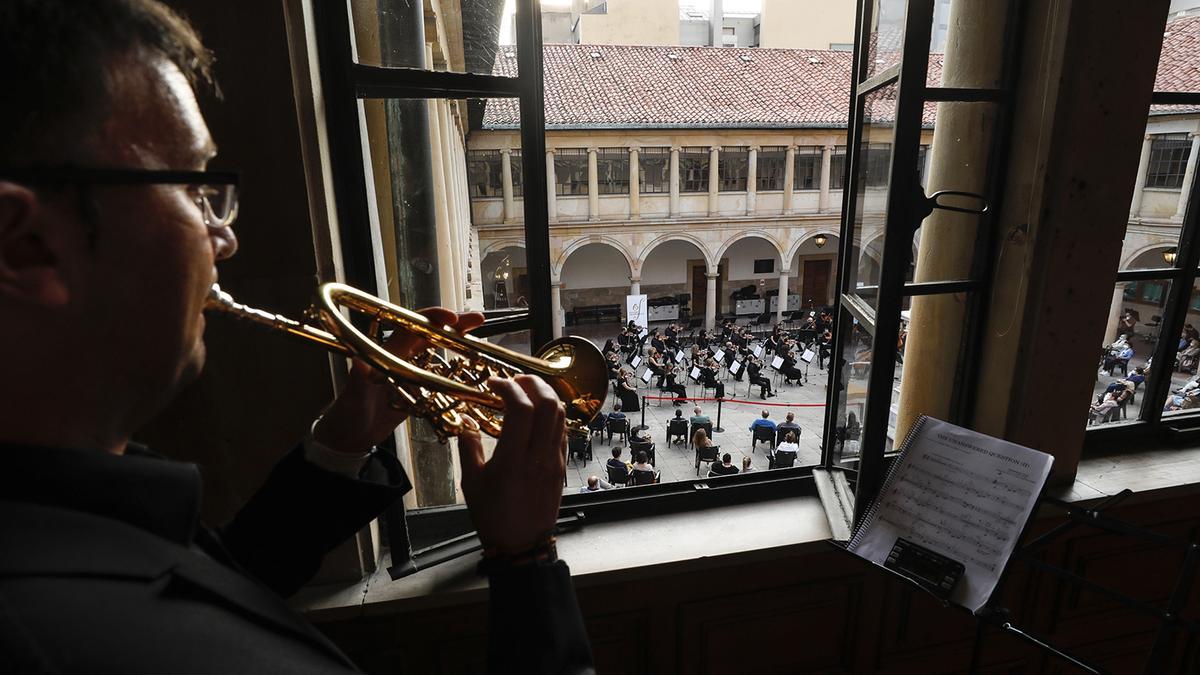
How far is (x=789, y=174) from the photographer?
2138cm

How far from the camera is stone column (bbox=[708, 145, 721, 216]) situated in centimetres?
2055

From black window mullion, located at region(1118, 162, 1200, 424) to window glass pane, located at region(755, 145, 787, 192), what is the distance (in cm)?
1962

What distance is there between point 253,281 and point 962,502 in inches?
69.3

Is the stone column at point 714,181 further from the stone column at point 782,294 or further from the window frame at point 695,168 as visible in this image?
the stone column at point 782,294

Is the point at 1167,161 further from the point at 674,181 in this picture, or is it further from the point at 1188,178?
the point at 674,181

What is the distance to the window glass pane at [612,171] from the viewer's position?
19.5 metres

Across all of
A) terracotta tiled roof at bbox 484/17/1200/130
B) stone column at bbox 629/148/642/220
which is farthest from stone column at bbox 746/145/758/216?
stone column at bbox 629/148/642/220

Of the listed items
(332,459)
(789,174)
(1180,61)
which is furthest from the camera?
(789,174)

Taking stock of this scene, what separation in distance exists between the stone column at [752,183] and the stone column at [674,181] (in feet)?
8.57

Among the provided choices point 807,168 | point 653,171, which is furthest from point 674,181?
point 807,168

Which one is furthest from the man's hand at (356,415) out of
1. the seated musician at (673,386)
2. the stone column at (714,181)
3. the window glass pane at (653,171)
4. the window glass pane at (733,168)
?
the window glass pane at (733,168)

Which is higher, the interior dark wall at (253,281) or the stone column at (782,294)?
the interior dark wall at (253,281)

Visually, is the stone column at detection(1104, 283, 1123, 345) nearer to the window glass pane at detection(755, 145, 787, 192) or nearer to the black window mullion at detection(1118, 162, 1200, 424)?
the black window mullion at detection(1118, 162, 1200, 424)

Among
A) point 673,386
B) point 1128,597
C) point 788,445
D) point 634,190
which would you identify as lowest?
point 673,386
